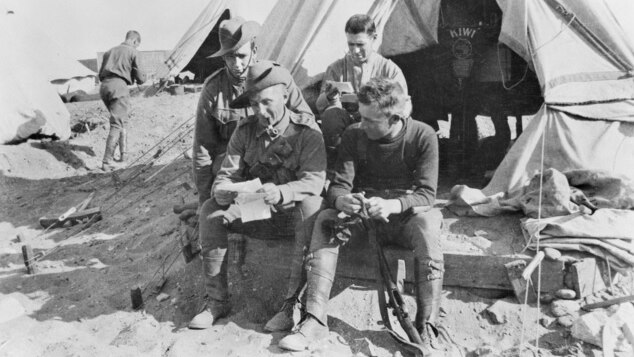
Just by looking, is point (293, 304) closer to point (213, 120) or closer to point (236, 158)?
point (236, 158)

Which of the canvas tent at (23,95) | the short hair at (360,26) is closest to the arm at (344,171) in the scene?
the short hair at (360,26)

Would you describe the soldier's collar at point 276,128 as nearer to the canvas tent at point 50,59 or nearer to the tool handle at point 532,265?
the tool handle at point 532,265

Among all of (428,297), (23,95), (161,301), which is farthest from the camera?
(23,95)

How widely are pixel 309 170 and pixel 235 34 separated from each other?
1243mm

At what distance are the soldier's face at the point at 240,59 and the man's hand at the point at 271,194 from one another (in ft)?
3.82

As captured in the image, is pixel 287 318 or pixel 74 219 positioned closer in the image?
pixel 287 318

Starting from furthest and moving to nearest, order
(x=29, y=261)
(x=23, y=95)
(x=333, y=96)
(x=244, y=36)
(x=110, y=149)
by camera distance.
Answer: (x=23, y=95), (x=110, y=149), (x=29, y=261), (x=333, y=96), (x=244, y=36)

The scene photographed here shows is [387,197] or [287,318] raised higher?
[387,197]

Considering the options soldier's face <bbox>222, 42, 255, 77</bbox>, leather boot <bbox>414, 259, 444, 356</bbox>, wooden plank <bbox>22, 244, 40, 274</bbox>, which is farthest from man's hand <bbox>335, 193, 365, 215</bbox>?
wooden plank <bbox>22, 244, 40, 274</bbox>

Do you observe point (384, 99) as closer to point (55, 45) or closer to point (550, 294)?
point (550, 294)

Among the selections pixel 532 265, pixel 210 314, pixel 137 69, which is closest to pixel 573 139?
pixel 532 265

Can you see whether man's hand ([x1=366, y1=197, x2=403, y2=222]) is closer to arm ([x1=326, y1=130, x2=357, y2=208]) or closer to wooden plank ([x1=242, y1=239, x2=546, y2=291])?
arm ([x1=326, y1=130, x2=357, y2=208])

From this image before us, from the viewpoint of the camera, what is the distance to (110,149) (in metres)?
7.62

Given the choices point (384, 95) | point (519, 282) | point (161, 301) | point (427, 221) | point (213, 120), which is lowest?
point (161, 301)
